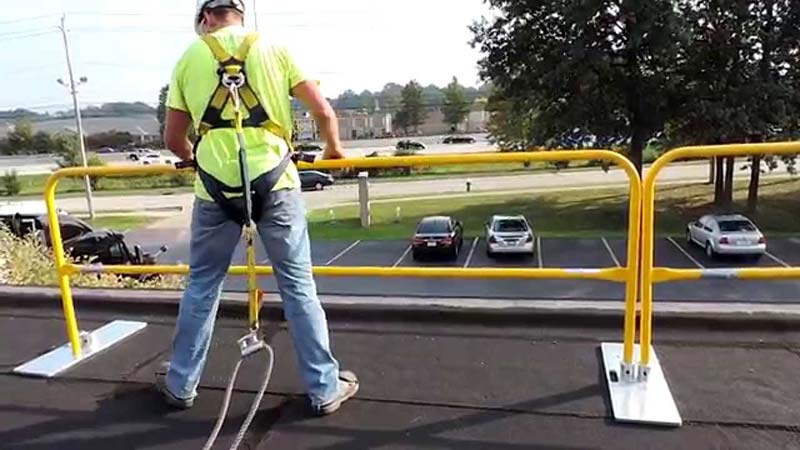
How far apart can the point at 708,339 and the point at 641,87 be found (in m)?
20.0

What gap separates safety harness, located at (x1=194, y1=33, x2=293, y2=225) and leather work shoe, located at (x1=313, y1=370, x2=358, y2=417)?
0.81 m

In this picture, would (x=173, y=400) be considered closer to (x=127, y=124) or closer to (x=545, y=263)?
(x=545, y=263)

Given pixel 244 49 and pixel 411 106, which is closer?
pixel 244 49

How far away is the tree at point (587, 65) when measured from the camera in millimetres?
19172

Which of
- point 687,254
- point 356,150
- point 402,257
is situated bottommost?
point 687,254

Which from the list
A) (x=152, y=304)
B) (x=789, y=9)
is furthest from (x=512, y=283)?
(x=789, y=9)

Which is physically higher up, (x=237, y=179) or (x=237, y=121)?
(x=237, y=121)

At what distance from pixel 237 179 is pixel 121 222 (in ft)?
95.8

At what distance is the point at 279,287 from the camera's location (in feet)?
7.63

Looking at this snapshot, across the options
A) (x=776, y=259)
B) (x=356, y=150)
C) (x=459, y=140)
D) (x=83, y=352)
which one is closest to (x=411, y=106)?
(x=459, y=140)

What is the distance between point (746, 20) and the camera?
2014cm

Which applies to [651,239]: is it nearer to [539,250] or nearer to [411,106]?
[539,250]

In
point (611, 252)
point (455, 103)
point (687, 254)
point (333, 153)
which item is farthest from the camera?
point (455, 103)

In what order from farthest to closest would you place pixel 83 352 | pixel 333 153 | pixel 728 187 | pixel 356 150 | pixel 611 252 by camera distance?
1. pixel 356 150
2. pixel 728 187
3. pixel 611 252
4. pixel 83 352
5. pixel 333 153
